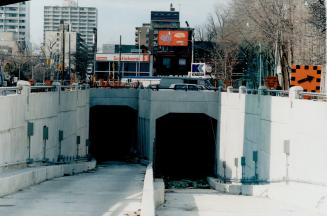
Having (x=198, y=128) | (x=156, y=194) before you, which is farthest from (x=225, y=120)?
(x=156, y=194)

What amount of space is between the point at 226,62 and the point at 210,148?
3750 cm

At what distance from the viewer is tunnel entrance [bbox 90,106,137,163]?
208ft

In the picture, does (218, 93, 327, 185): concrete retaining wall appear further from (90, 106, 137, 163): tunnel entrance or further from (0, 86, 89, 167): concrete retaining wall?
(90, 106, 137, 163): tunnel entrance

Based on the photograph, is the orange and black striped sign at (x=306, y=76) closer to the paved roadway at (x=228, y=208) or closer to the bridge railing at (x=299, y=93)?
the bridge railing at (x=299, y=93)

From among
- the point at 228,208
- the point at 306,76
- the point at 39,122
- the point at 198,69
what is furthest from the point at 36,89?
the point at 198,69

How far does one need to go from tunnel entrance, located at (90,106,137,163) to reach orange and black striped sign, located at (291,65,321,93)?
36.8 meters

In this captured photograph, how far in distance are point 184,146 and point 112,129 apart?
8.73 meters

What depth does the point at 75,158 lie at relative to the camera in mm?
42000

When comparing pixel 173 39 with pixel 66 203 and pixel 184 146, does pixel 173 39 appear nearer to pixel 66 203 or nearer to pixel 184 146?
pixel 184 146

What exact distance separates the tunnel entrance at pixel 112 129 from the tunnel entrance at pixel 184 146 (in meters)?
3.42

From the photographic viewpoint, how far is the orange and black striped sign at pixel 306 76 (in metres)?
25.5

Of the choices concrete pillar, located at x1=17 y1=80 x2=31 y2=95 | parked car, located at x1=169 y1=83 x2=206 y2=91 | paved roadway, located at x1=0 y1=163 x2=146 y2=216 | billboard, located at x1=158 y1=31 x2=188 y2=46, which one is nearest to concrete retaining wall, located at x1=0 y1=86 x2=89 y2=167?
concrete pillar, located at x1=17 y1=80 x2=31 y2=95

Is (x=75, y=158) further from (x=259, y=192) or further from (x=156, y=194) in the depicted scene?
(x=156, y=194)

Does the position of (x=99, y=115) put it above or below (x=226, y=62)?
below
